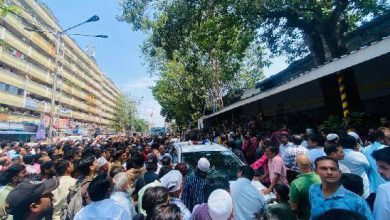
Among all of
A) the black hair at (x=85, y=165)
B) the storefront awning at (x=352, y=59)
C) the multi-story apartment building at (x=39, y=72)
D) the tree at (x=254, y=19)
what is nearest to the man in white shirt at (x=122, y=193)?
the black hair at (x=85, y=165)

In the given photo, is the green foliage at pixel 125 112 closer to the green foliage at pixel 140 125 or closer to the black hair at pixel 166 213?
the green foliage at pixel 140 125

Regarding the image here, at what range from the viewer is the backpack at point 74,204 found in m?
3.85

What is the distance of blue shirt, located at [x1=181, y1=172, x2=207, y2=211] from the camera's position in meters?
4.31

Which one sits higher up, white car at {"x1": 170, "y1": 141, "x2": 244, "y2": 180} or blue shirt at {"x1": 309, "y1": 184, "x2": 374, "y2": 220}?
white car at {"x1": 170, "y1": 141, "x2": 244, "y2": 180}

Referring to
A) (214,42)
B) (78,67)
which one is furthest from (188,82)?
(78,67)

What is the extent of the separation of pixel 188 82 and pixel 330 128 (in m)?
26.7

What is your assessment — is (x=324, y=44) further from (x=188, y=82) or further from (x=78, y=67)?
(x=78, y=67)

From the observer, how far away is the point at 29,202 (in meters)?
3.21

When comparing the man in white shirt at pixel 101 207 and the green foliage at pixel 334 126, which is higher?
the green foliage at pixel 334 126

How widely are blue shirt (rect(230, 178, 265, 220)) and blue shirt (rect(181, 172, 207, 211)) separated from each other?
692mm

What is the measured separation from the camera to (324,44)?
1402 centimetres

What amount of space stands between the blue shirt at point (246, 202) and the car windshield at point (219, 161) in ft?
7.48

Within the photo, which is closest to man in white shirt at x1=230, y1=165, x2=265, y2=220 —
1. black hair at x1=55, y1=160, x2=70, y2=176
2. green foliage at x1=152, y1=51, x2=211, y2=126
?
black hair at x1=55, y1=160, x2=70, y2=176

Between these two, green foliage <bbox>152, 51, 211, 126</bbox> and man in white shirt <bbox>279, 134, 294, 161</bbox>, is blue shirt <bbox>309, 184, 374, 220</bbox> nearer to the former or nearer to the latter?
man in white shirt <bbox>279, 134, 294, 161</bbox>
